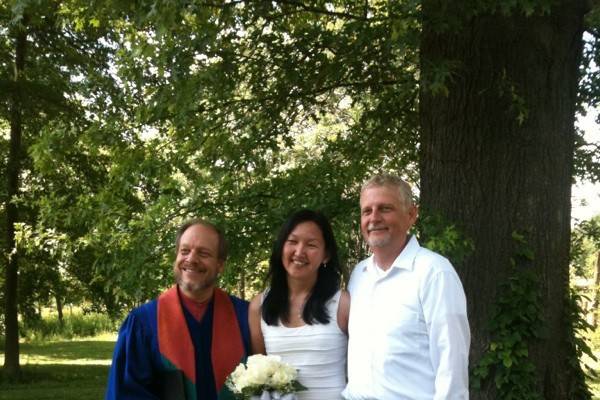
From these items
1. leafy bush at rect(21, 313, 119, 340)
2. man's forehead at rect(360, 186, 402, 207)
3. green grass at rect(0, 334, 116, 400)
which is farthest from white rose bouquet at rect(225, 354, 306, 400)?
leafy bush at rect(21, 313, 119, 340)

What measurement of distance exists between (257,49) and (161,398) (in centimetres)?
481

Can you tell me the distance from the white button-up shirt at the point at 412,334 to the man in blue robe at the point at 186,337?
0.74m

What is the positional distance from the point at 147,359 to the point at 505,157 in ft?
13.2

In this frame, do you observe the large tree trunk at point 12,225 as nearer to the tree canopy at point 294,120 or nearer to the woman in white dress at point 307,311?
the tree canopy at point 294,120

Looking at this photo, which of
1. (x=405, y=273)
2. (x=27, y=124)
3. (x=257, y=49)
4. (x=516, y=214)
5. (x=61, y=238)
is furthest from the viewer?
(x=27, y=124)

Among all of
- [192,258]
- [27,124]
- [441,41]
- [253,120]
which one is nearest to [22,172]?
[27,124]

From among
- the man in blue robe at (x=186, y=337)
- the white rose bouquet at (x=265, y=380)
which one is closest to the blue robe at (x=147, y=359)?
the man in blue robe at (x=186, y=337)

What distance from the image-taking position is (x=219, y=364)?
3.96 metres

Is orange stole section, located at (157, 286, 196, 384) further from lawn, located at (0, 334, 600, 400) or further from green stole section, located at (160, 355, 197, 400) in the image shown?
lawn, located at (0, 334, 600, 400)

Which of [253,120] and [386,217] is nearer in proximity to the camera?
[386,217]

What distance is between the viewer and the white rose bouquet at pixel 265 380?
137 inches

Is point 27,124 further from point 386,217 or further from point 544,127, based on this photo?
point 386,217

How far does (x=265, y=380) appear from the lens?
11.4ft

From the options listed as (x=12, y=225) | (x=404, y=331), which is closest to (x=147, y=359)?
(x=404, y=331)
